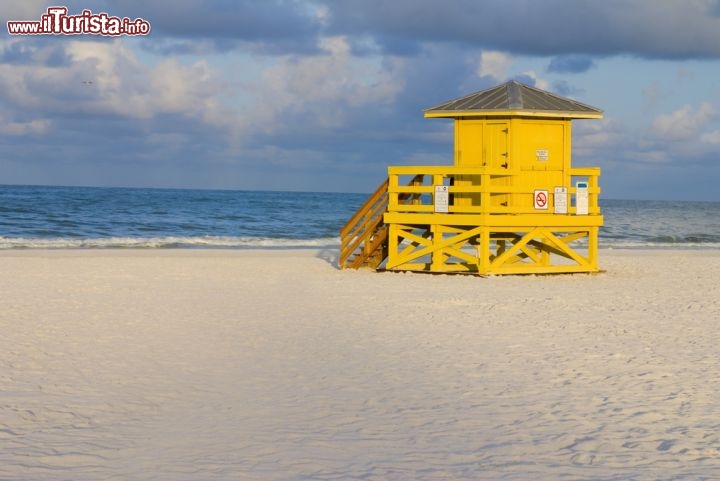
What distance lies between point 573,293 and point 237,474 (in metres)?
9.98

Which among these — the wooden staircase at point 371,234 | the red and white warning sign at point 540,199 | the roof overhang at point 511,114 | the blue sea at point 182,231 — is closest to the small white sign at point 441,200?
the wooden staircase at point 371,234

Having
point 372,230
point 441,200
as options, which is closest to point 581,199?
point 441,200

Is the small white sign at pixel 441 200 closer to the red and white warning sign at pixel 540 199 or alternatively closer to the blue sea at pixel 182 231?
the red and white warning sign at pixel 540 199

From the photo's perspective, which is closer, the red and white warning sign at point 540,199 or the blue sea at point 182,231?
the red and white warning sign at point 540,199

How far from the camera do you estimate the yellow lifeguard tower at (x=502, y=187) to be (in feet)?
53.8

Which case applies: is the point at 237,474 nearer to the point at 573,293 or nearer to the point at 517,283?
the point at 573,293

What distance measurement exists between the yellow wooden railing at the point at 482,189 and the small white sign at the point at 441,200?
108 mm

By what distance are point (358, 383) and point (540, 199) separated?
9.70m

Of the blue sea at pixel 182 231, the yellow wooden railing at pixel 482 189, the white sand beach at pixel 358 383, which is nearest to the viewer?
the white sand beach at pixel 358 383

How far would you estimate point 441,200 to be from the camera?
16.6 m

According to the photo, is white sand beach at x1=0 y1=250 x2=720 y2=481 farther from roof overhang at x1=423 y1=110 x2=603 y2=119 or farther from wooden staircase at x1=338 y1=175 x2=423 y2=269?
roof overhang at x1=423 y1=110 x2=603 y2=119

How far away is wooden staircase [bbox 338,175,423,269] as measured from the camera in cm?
1769

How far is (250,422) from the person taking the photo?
622 centimetres

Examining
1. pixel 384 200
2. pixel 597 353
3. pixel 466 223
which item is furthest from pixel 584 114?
pixel 597 353
